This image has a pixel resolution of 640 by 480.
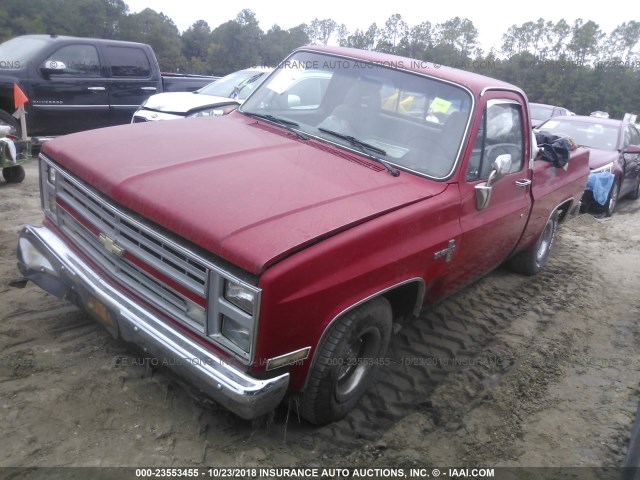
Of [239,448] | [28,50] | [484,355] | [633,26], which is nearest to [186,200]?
[239,448]

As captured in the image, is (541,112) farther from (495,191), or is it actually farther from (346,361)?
(346,361)

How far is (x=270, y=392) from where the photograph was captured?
2527 millimetres

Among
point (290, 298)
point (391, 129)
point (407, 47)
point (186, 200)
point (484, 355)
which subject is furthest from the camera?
point (407, 47)

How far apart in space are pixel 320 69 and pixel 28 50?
23.1ft

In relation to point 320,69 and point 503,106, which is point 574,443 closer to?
point 503,106

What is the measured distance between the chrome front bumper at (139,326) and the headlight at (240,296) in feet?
1.02

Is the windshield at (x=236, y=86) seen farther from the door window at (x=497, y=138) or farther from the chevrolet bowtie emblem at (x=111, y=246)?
the chevrolet bowtie emblem at (x=111, y=246)

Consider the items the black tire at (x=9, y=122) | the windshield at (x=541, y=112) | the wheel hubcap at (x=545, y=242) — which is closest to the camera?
the wheel hubcap at (x=545, y=242)

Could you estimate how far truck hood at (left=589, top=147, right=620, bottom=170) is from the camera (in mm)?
9055

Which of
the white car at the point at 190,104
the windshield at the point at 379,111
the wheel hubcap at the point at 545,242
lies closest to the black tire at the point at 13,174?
the white car at the point at 190,104

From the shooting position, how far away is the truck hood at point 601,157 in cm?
905

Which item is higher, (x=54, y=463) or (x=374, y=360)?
(x=374, y=360)

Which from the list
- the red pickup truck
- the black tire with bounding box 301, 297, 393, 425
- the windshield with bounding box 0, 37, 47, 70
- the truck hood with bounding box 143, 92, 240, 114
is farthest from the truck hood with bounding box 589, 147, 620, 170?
the windshield with bounding box 0, 37, 47, 70

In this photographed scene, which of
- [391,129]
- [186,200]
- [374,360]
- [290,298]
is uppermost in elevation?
[391,129]
